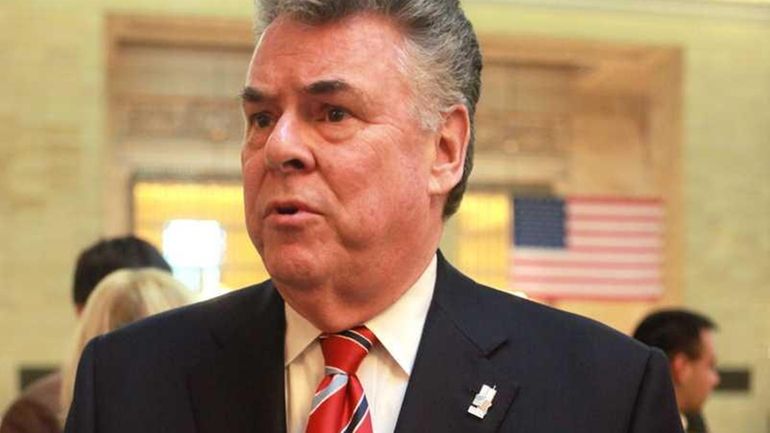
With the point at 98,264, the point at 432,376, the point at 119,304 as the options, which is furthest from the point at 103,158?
the point at 432,376

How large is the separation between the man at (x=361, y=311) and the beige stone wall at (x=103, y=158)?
861cm

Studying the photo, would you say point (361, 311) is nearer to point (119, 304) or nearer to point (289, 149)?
point (289, 149)

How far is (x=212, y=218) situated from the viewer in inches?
499

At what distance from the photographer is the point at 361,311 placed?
1.73 metres

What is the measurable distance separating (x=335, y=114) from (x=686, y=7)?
10.7m

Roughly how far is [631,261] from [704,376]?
557 cm

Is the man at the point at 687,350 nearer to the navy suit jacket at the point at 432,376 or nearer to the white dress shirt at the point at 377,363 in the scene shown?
the navy suit jacket at the point at 432,376

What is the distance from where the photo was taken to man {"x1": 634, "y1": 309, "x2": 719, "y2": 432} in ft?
16.6

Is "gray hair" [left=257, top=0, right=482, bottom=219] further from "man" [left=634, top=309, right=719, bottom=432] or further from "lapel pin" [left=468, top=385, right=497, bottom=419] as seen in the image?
"man" [left=634, top=309, right=719, bottom=432]

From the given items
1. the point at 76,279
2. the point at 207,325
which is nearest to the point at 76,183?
the point at 76,279

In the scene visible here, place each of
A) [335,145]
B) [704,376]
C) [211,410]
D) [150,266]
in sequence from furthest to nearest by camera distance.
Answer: [704,376] → [150,266] → [211,410] → [335,145]

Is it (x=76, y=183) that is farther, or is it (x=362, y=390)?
(x=76, y=183)

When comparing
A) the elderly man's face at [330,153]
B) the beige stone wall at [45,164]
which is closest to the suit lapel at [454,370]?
the elderly man's face at [330,153]

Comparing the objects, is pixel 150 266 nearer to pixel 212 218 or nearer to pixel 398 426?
pixel 398 426
